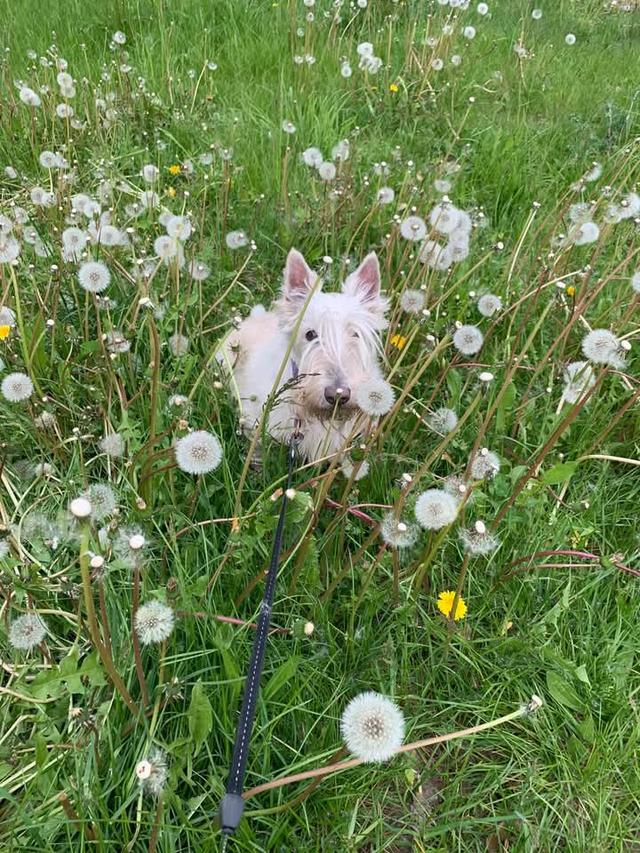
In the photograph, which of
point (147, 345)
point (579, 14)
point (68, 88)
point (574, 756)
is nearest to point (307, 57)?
point (68, 88)

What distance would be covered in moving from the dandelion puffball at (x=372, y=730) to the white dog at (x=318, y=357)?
1.26m

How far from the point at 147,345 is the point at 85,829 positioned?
1910 mm

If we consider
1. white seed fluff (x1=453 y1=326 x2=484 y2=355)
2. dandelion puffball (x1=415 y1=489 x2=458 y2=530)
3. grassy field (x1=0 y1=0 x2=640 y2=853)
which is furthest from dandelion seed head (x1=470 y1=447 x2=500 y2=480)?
white seed fluff (x1=453 y1=326 x2=484 y2=355)

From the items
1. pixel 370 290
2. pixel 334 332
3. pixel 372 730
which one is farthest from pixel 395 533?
pixel 370 290

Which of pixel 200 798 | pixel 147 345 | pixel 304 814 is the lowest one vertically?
pixel 304 814

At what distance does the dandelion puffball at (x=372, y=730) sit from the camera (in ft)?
3.53

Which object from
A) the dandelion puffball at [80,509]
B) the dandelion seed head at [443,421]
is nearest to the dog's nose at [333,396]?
the dandelion seed head at [443,421]

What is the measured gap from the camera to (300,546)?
1836mm

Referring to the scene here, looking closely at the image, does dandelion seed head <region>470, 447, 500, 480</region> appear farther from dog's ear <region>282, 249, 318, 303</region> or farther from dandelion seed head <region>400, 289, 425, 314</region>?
dog's ear <region>282, 249, 318, 303</region>

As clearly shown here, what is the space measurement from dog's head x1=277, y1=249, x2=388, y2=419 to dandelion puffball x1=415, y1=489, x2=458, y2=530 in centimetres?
77

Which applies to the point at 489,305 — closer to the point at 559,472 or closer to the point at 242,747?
the point at 559,472

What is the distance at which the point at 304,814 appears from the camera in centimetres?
149

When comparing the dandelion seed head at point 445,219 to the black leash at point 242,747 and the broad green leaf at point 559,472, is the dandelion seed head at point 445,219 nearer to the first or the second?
the broad green leaf at point 559,472

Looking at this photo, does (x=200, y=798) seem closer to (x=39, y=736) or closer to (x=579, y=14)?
(x=39, y=736)
